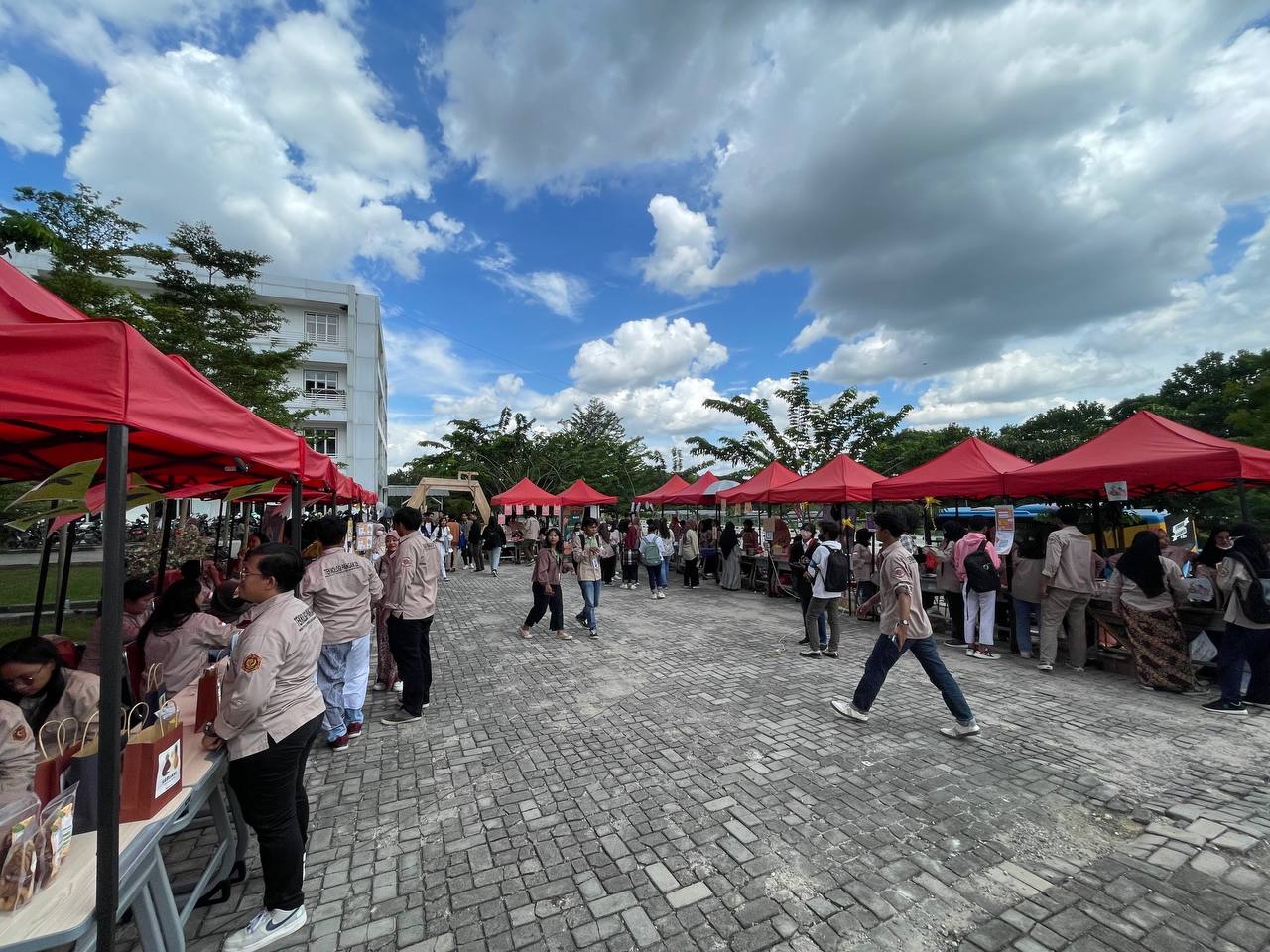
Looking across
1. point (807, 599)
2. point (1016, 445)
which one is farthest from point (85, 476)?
point (1016, 445)

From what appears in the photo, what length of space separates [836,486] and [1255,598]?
223 inches

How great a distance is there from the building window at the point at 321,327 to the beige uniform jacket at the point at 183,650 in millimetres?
32954

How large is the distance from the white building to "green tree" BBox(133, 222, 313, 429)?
710 inches

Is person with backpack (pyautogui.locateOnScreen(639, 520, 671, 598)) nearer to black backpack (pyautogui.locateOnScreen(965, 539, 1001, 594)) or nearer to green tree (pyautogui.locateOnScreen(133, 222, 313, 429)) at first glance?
black backpack (pyautogui.locateOnScreen(965, 539, 1001, 594))

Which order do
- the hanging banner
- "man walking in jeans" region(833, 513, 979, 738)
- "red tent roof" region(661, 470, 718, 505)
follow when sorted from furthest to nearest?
1. "red tent roof" region(661, 470, 718, 505)
2. the hanging banner
3. "man walking in jeans" region(833, 513, 979, 738)

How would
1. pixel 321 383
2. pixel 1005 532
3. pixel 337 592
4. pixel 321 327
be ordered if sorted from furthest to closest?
pixel 321 327, pixel 321 383, pixel 1005 532, pixel 337 592

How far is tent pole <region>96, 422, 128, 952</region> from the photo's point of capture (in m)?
1.70

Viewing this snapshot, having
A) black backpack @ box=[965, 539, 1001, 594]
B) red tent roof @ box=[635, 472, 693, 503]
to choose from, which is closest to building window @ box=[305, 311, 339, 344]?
red tent roof @ box=[635, 472, 693, 503]

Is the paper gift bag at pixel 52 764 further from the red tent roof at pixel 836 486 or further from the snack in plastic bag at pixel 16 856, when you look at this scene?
the red tent roof at pixel 836 486

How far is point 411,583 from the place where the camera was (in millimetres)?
4758

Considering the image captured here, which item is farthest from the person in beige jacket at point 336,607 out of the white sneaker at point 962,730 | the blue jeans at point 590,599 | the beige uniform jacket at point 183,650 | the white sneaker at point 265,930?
the white sneaker at point 962,730

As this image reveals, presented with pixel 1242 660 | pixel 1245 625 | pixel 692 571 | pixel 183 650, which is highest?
pixel 183 650

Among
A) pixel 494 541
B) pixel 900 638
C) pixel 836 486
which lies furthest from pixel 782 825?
pixel 494 541

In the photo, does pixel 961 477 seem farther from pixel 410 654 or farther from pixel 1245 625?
pixel 410 654
